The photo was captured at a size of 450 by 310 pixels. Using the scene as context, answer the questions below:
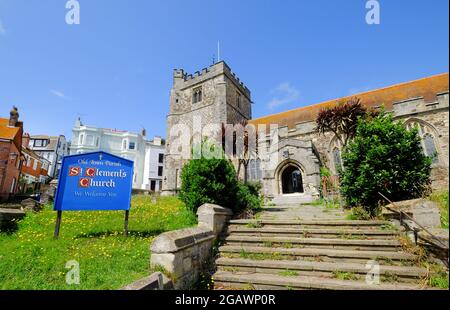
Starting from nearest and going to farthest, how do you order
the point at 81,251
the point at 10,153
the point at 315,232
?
the point at 81,251, the point at 315,232, the point at 10,153

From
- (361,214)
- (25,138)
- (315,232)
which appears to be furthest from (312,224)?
(25,138)

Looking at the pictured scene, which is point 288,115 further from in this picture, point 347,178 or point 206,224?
point 206,224

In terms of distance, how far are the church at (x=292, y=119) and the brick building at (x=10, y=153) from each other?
1438 centimetres

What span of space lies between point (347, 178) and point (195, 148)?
560 centimetres

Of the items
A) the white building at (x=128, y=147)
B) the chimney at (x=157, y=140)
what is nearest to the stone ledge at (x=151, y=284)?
the white building at (x=128, y=147)

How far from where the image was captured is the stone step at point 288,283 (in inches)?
152

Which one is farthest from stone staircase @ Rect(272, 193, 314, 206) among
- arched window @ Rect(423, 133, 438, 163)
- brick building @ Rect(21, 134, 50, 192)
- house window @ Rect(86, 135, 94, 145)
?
house window @ Rect(86, 135, 94, 145)

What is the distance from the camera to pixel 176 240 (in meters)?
4.16

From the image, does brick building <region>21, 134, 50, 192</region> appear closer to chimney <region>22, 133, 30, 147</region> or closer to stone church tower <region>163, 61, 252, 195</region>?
chimney <region>22, 133, 30, 147</region>

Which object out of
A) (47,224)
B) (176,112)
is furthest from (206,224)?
(176,112)

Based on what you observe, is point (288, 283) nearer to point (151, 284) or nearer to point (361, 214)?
point (151, 284)

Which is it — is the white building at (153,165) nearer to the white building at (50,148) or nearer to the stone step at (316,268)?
the white building at (50,148)

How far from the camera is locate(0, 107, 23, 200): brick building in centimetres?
1998

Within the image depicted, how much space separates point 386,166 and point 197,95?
25166 mm
